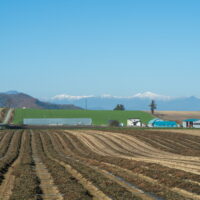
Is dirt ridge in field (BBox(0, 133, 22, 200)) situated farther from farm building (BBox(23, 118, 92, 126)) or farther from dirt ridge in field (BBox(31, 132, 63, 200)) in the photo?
farm building (BBox(23, 118, 92, 126))

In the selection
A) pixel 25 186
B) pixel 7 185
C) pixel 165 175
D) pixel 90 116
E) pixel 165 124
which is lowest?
pixel 7 185

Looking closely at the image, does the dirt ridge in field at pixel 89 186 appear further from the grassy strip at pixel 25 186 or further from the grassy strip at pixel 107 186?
the grassy strip at pixel 25 186

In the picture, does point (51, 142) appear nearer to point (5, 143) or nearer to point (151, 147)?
point (5, 143)

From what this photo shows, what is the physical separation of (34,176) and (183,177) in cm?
822

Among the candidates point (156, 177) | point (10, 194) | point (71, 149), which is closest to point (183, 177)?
point (156, 177)

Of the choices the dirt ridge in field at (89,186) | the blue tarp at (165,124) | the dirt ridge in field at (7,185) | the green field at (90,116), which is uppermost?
the green field at (90,116)

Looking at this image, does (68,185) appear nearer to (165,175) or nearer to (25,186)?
(25,186)

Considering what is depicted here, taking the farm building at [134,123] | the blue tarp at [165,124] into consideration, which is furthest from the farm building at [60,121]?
the blue tarp at [165,124]

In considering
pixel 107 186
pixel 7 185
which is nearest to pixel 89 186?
pixel 107 186

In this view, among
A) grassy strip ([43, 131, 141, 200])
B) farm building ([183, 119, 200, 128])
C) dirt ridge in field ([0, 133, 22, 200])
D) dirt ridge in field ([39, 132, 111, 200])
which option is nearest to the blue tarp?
farm building ([183, 119, 200, 128])

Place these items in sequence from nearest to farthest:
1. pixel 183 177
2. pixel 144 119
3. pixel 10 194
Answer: pixel 10 194 → pixel 183 177 → pixel 144 119

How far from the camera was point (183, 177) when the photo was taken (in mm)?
25547

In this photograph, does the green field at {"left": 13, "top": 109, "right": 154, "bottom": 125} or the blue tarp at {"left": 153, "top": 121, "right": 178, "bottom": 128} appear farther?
the green field at {"left": 13, "top": 109, "right": 154, "bottom": 125}

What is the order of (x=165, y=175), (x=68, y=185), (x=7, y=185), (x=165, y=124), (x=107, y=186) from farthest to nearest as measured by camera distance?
(x=165, y=124)
(x=165, y=175)
(x=7, y=185)
(x=68, y=185)
(x=107, y=186)
